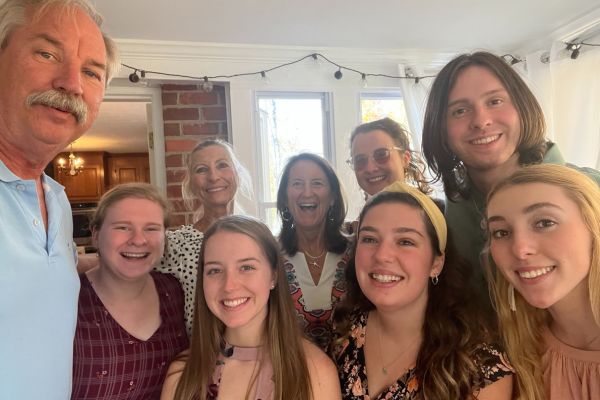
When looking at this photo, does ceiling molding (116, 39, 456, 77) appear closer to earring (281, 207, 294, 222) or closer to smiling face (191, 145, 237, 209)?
smiling face (191, 145, 237, 209)

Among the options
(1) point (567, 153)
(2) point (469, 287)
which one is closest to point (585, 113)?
(1) point (567, 153)

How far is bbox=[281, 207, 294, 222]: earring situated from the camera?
2045 millimetres

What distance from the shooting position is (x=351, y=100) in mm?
3271

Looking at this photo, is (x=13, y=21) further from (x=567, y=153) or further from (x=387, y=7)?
Result: (x=567, y=153)

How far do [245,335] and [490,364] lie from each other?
757 mm

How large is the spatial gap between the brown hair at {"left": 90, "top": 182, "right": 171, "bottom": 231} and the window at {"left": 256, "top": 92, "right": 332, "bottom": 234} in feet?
5.03

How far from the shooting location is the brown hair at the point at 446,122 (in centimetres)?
147

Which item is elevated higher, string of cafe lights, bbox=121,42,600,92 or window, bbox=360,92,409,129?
string of cafe lights, bbox=121,42,600,92

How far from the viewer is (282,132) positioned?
325cm

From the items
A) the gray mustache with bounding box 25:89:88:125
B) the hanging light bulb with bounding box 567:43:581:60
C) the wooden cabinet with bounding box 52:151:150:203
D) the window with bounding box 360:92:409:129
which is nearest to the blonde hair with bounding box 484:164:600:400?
the gray mustache with bounding box 25:89:88:125

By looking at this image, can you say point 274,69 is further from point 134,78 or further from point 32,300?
point 32,300

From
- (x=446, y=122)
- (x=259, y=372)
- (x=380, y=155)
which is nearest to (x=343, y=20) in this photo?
(x=380, y=155)

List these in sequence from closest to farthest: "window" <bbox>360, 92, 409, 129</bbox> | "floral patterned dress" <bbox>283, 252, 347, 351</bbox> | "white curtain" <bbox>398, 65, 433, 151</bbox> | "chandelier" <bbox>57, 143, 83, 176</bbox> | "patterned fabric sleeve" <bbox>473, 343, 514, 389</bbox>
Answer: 1. "patterned fabric sleeve" <bbox>473, 343, 514, 389</bbox>
2. "floral patterned dress" <bbox>283, 252, 347, 351</bbox>
3. "white curtain" <bbox>398, 65, 433, 151</bbox>
4. "window" <bbox>360, 92, 409, 129</bbox>
5. "chandelier" <bbox>57, 143, 83, 176</bbox>

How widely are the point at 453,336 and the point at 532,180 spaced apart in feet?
1.67
